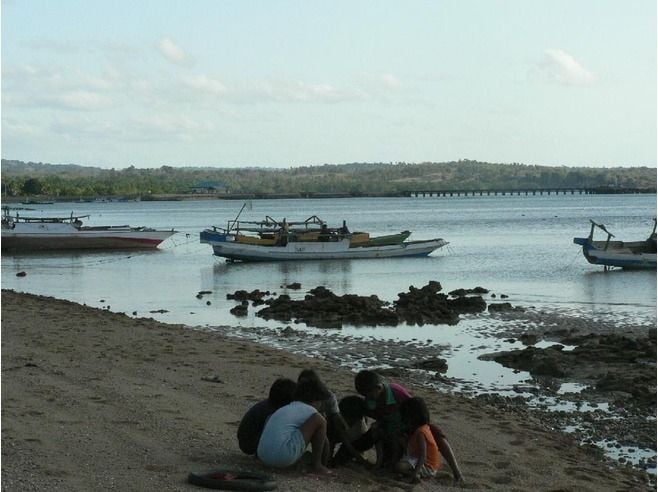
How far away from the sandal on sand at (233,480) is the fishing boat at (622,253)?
3043 cm

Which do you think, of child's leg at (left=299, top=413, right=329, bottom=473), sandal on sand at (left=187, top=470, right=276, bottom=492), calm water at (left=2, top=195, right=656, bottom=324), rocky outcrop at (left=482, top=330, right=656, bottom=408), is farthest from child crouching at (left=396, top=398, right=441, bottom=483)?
calm water at (left=2, top=195, right=656, bottom=324)

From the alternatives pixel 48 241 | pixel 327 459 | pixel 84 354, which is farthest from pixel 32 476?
pixel 48 241

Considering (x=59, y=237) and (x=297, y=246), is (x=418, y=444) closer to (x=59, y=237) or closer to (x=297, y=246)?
(x=297, y=246)

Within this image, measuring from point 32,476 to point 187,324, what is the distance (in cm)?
1486

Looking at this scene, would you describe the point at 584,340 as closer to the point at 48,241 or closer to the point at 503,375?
the point at 503,375

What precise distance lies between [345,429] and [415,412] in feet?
1.96

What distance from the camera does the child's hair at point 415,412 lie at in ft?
27.9

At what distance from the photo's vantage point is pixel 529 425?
11.8 meters

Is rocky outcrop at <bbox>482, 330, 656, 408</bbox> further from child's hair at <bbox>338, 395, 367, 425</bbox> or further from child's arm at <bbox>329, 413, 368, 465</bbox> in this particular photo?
child's arm at <bbox>329, 413, 368, 465</bbox>

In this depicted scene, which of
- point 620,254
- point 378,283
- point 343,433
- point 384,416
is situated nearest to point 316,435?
point 343,433

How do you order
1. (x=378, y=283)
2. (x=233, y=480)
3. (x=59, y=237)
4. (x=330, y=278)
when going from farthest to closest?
(x=59, y=237) < (x=330, y=278) < (x=378, y=283) < (x=233, y=480)

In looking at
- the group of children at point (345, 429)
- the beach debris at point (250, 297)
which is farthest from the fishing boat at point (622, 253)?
the group of children at point (345, 429)

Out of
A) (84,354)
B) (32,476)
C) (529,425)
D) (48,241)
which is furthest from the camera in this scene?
(48,241)

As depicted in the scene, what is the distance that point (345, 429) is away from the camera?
339 inches
